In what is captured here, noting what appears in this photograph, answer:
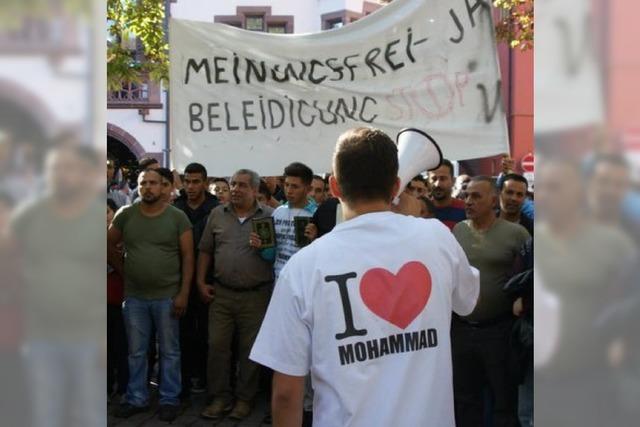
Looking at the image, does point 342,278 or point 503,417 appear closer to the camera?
point 342,278

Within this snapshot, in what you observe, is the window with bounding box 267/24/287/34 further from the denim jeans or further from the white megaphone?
the white megaphone

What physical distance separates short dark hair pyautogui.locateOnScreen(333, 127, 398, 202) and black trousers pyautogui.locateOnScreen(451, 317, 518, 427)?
2.71 m

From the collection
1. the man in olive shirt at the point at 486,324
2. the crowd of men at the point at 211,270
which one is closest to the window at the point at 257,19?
the crowd of men at the point at 211,270

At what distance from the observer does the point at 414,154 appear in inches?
141

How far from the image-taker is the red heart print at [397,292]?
2309mm

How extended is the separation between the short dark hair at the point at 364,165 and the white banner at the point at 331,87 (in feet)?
11.1

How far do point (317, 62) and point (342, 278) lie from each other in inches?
157

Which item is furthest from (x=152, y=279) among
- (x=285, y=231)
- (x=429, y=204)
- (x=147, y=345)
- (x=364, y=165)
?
(x=364, y=165)

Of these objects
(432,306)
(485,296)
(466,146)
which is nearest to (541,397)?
(432,306)

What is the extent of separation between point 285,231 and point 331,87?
108 cm

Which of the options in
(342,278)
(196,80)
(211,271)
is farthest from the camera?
(211,271)

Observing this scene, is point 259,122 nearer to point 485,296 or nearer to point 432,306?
point 485,296

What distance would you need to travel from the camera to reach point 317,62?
6.08m

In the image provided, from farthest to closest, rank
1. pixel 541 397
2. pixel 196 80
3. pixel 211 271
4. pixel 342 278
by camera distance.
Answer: pixel 211 271 < pixel 196 80 < pixel 342 278 < pixel 541 397
